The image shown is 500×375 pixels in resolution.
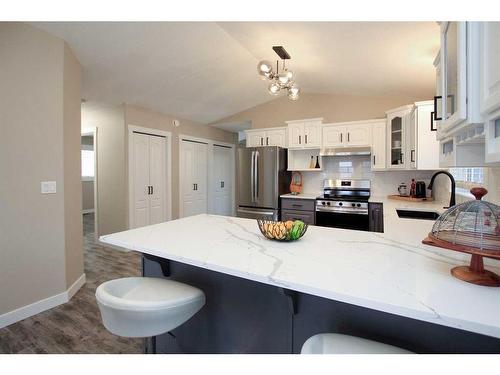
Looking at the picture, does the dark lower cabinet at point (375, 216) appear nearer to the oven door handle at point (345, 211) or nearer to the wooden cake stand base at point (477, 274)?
the oven door handle at point (345, 211)

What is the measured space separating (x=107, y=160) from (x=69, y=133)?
1705 mm

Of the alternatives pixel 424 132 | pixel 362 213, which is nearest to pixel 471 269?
pixel 424 132

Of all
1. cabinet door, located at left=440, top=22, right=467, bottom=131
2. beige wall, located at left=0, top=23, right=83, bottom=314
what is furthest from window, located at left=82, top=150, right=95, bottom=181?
cabinet door, located at left=440, top=22, right=467, bottom=131

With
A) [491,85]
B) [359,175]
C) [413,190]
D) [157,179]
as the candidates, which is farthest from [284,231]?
[157,179]

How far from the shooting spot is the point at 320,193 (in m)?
4.53

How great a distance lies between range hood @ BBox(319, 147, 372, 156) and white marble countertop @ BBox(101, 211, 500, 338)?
2404 millimetres

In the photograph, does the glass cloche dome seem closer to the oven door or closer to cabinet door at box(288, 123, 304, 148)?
the oven door

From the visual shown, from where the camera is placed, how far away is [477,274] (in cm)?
90

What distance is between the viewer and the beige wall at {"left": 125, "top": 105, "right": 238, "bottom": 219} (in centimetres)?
416

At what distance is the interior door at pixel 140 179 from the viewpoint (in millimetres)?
4168

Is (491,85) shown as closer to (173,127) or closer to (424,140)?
(424,140)

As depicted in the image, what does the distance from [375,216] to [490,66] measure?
2929mm

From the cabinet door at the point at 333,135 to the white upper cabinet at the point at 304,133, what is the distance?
95 mm

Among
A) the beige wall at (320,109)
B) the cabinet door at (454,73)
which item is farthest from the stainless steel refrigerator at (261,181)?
the cabinet door at (454,73)
